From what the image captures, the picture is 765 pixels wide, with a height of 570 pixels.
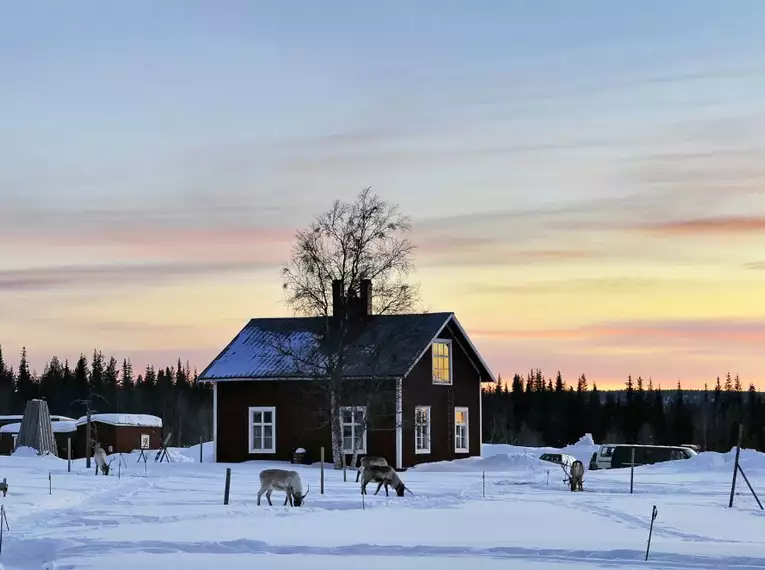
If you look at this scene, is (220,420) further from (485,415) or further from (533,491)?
(485,415)

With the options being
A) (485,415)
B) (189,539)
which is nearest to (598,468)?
(189,539)

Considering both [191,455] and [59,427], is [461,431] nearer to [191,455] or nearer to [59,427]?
[191,455]

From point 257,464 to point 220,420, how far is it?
335 cm

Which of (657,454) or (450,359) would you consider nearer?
(450,359)

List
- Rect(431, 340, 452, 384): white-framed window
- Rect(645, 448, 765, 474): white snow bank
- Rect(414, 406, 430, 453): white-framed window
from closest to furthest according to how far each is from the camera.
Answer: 1. Rect(645, 448, 765, 474): white snow bank
2. Rect(414, 406, 430, 453): white-framed window
3. Rect(431, 340, 452, 384): white-framed window

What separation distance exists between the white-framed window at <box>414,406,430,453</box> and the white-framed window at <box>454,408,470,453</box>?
2.07 m

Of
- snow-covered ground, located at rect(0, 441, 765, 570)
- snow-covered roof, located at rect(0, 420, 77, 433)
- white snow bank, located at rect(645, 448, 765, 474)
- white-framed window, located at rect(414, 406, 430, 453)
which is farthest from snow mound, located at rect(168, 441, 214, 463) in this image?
white snow bank, located at rect(645, 448, 765, 474)

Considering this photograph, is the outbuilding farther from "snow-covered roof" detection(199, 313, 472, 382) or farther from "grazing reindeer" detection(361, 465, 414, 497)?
"grazing reindeer" detection(361, 465, 414, 497)

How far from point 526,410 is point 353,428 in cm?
9322

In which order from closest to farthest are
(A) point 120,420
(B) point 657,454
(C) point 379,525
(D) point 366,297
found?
(C) point 379,525 < (D) point 366,297 < (B) point 657,454 < (A) point 120,420

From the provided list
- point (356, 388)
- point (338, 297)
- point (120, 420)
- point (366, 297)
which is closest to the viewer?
point (356, 388)

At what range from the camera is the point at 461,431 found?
2082 inches

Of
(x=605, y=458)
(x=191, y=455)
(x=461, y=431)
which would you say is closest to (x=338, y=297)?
(x=461, y=431)

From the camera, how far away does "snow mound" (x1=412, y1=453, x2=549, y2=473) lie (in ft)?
161
